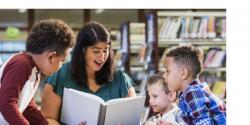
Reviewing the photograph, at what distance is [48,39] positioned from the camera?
133 cm

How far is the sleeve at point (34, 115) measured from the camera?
1.44 meters

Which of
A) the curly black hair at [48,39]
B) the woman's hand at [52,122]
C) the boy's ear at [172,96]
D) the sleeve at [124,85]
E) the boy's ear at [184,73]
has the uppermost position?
the curly black hair at [48,39]

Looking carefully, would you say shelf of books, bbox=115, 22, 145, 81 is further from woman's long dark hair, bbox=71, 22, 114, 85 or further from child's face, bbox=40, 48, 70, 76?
child's face, bbox=40, 48, 70, 76

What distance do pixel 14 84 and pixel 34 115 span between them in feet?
0.78

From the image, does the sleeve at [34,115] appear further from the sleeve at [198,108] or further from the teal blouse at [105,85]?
the sleeve at [198,108]

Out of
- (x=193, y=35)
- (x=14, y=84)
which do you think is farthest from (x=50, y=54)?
(x=193, y=35)

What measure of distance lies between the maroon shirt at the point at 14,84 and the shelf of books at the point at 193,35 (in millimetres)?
2123

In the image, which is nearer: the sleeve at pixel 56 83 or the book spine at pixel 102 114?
the book spine at pixel 102 114

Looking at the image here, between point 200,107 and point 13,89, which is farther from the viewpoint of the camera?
point 200,107

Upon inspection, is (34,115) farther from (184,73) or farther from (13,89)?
(184,73)

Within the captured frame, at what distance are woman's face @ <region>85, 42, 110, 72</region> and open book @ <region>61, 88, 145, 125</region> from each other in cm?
14

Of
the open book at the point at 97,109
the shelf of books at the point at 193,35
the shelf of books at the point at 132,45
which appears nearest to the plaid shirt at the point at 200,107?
the open book at the point at 97,109
